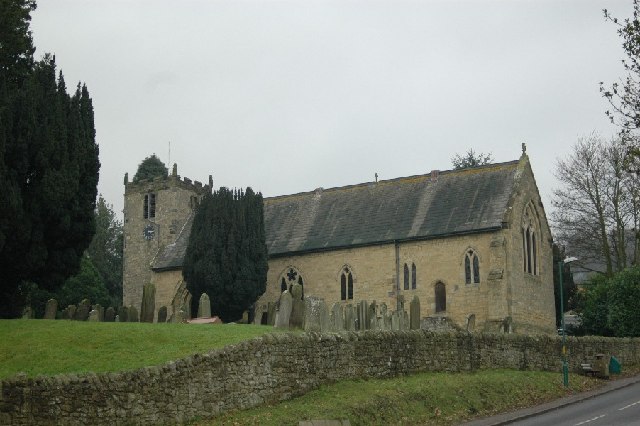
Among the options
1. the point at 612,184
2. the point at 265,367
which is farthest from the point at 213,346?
the point at 612,184

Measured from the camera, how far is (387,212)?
45.9 m

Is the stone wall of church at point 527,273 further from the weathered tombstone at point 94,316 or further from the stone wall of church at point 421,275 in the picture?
the weathered tombstone at point 94,316

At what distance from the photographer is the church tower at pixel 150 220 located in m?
52.9

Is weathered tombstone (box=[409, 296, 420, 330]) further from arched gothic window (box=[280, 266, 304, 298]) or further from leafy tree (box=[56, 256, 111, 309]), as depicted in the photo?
leafy tree (box=[56, 256, 111, 309])

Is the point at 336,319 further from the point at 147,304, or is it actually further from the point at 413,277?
the point at 413,277

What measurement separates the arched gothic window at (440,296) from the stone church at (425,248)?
6cm

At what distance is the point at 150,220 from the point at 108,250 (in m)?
26.7

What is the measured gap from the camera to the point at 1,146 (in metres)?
24.5

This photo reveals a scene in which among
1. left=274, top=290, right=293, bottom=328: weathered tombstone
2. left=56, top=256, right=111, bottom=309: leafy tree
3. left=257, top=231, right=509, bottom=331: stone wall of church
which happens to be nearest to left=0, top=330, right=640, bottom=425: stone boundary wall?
left=274, top=290, right=293, bottom=328: weathered tombstone

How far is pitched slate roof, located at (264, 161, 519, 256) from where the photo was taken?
139ft

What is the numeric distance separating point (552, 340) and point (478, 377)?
6.79m

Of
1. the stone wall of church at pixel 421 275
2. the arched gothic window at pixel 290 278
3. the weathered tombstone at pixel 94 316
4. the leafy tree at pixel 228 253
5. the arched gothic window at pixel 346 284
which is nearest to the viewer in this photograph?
the weathered tombstone at pixel 94 316

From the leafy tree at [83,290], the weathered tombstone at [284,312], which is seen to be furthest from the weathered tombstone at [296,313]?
the leafy tree at [83,290]

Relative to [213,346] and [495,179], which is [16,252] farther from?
[495,179]
